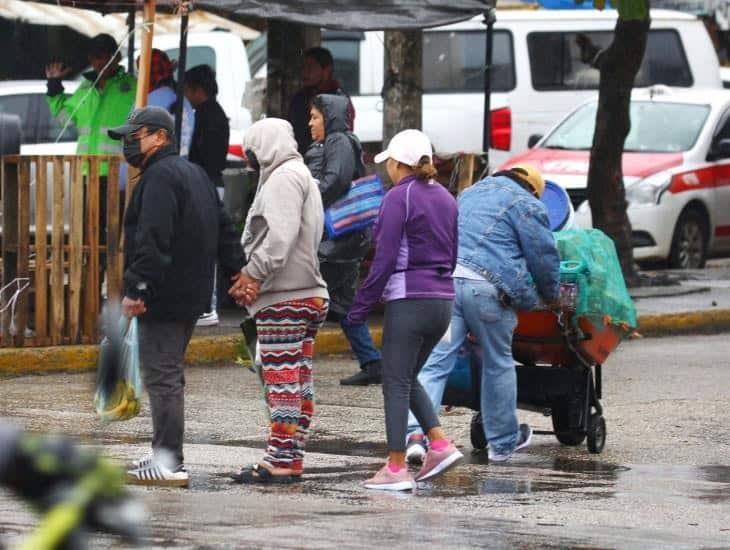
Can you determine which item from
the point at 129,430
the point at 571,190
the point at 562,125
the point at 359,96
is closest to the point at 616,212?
the point at 571,190

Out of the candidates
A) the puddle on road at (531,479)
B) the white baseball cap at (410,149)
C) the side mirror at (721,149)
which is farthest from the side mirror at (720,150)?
the white baseball cap at (410,149)

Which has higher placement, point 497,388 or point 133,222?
point 133,222

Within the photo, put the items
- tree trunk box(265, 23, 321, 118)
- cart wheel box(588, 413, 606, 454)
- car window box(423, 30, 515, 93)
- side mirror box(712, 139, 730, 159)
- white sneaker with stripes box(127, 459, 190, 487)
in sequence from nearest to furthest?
white sneaker with stripes box(127, 459, 190, 487), cart wheel box(588, 413, 606, 454), tree trunk box(265, 23, 321, 118), side mirror box(712, 139, 730, 159), car window box(423, 30, 515, 93)

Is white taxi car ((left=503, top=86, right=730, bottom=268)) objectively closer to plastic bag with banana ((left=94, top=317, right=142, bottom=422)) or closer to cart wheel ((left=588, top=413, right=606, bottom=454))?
cart wheel ((left=588, top=413, right=606, bottom=454))

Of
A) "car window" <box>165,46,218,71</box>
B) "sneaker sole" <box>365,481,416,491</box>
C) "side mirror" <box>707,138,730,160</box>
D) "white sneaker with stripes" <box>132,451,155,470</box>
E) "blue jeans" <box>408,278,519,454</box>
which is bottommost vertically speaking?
"sneaker sole" <box>365,481,416,491</box>

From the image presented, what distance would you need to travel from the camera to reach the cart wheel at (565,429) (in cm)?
858

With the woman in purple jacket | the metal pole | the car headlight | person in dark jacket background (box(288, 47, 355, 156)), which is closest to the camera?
the woman in purple jacket

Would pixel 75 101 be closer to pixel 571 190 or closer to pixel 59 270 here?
pixel 59 270

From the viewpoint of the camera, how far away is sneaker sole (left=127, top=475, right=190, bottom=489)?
691 centimetres

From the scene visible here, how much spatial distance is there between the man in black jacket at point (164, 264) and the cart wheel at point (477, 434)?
1972 mm

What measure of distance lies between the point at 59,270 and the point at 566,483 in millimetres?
4921

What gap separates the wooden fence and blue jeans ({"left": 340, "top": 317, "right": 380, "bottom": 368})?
1707 millimetres

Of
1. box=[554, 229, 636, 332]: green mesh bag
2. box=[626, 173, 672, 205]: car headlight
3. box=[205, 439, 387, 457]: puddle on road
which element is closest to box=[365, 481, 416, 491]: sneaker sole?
box=[205, 439, 387, 457]: puddle on road

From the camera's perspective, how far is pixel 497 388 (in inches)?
317
